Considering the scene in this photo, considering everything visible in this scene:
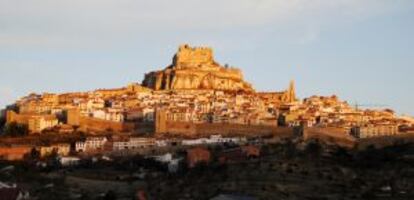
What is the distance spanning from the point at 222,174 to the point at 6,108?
122ft

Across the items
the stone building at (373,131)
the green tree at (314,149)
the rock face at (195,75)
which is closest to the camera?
the green tree at (314,149)

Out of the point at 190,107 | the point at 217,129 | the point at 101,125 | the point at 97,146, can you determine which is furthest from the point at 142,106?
the point at 97,146

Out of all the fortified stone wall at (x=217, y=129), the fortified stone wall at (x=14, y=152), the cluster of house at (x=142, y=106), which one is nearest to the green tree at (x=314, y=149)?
the fortified stone wall at (x=217, y=129)

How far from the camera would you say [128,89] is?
260 ft

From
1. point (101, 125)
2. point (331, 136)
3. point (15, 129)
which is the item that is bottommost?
point (331, 136)

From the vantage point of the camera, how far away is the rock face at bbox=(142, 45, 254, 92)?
79.0 meters

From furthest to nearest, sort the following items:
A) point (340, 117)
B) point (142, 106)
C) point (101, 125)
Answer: point (142, 106) → point (340, 117) → point (101, 125)

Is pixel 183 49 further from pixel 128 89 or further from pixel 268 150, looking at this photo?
pixel 268 150

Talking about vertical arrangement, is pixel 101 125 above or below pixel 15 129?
above

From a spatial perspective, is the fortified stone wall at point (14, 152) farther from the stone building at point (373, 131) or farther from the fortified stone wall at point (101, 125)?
the stone building at point (373, 131)

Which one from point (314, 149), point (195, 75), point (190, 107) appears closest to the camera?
point (314, 149)

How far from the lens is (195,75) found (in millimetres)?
79000

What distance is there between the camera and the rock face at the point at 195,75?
259 feet

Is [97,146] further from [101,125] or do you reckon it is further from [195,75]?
[195,75]
